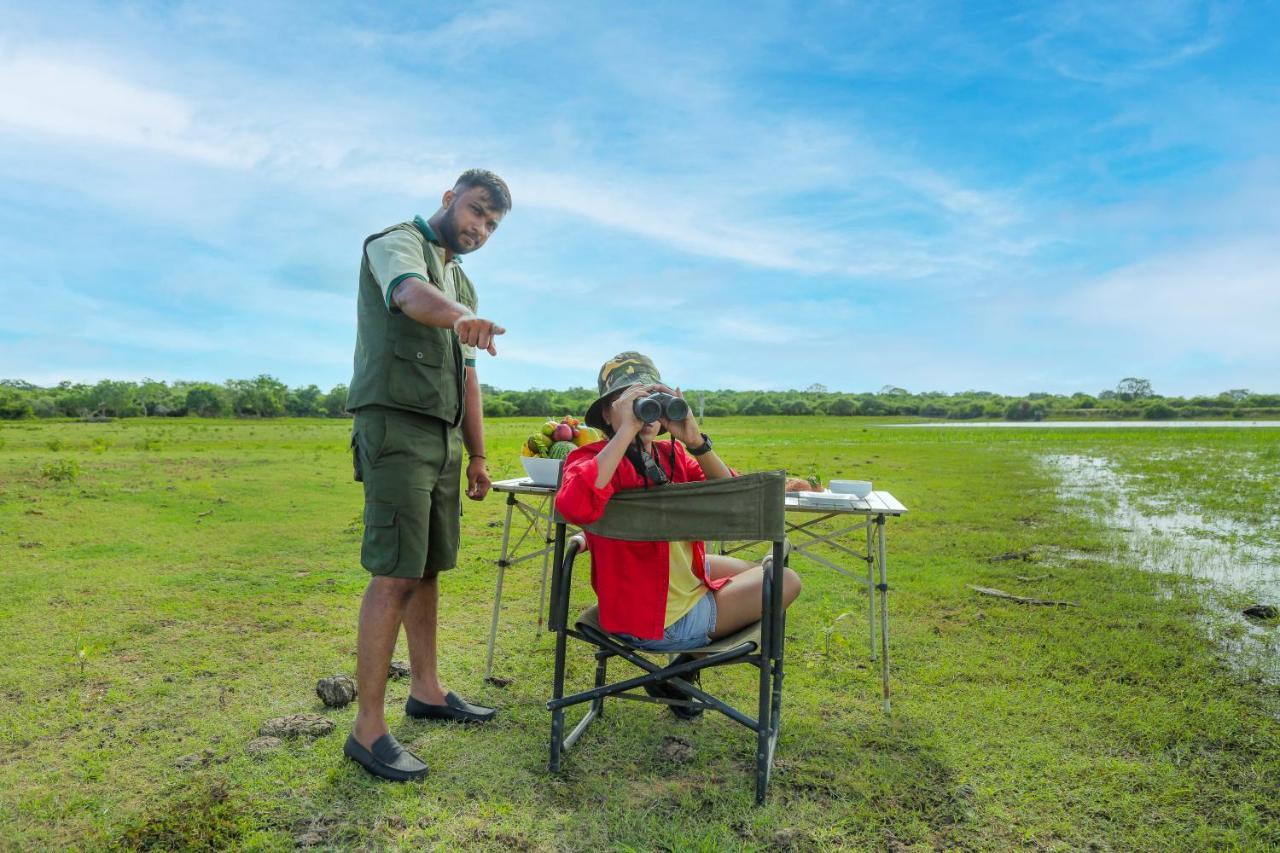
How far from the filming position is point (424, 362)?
10.2ft

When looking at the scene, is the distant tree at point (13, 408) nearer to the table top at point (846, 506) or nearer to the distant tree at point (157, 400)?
the distant tree at point (157, 400)

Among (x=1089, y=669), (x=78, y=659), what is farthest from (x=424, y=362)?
(x=1089, y=669)

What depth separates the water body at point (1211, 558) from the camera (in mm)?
4980

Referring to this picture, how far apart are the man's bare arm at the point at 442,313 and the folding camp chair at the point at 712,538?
0.84 meters

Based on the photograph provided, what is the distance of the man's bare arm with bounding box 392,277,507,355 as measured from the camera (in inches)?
93.4

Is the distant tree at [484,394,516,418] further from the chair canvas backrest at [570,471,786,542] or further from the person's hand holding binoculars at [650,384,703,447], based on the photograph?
the chair canvas backrest at [570,471,786,542]

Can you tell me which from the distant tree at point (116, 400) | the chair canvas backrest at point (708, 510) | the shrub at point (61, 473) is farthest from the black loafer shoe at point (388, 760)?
the distant tree at point (116, 400)

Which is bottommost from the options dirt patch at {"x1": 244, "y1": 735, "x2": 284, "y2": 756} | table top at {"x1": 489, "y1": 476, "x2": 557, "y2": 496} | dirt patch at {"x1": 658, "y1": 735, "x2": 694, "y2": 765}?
dirt patch at {"x1": 658, "y1": 735, "x2": 694, "y2": 765}

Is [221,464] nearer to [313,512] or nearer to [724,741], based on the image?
[313,512]

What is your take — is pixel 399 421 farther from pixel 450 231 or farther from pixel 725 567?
pixel 725 567

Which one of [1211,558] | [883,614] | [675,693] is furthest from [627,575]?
[1211,558]

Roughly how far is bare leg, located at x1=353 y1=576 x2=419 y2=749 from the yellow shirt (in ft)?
3.82

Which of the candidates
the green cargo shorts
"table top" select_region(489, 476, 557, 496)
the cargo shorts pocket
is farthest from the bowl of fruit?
the cargo shorts pocket

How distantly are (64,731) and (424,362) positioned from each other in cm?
246
